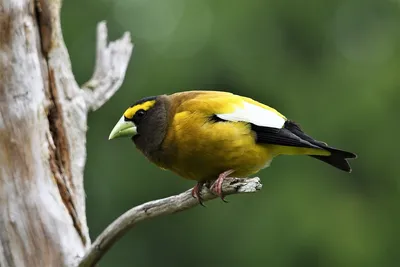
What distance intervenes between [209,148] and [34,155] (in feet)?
3.42

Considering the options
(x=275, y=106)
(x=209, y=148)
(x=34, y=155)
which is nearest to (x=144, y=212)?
(x=209, y=148)

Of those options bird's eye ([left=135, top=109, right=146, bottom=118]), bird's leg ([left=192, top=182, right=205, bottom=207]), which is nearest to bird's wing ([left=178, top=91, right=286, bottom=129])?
bird's eye ([left=135, top=109, right=146, bottom=118])

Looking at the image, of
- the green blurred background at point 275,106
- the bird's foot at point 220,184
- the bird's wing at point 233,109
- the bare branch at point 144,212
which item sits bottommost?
the green blurred background at point 275,106

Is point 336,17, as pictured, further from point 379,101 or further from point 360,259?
point 360,259

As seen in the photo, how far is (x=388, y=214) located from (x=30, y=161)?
11.7m

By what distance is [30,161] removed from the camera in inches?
227

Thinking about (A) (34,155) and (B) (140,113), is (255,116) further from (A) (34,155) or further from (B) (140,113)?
(A) (34,155)

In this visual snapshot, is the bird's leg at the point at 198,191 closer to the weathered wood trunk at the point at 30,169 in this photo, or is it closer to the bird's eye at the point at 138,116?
the bird's eye at the point at 138,116

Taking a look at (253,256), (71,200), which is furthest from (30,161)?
(253,256)

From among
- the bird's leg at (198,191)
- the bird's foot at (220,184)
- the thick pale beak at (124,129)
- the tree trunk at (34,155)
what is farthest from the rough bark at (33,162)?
the bird's foot at (220,184)

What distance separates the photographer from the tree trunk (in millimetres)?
5730

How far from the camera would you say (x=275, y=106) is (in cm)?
1675

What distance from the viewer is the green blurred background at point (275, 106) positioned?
1530cm

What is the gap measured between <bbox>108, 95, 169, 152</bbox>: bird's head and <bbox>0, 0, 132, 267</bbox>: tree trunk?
0.43m
